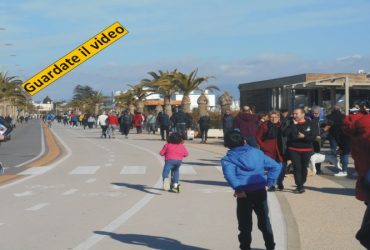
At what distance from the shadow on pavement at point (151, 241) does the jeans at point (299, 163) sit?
4.99 m

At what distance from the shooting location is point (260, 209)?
291 inches

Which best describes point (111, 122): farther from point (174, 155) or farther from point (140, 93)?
point (140, 93)

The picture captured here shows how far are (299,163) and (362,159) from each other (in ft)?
22.3

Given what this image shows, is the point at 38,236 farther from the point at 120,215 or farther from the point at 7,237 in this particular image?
the point at 120,215

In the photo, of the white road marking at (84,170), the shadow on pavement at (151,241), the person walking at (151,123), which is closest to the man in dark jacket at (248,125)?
the white road marking at (84,170)

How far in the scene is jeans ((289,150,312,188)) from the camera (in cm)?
1324

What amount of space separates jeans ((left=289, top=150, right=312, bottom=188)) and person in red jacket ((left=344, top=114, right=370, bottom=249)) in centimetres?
635

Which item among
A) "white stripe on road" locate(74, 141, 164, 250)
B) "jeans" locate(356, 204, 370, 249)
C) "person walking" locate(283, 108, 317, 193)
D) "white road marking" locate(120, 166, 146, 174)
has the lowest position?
"white stripe on road" locate(74, 141, 164, 250)

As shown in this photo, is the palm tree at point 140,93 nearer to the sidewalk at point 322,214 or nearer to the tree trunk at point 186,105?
the tree trunk at point 186,105

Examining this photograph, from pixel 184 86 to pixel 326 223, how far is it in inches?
1834

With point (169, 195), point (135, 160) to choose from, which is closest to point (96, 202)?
point (169, 195)

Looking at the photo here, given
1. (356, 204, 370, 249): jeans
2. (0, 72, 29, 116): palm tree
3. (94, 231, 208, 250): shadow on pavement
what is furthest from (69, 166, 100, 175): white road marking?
(0, 72, 29, 116): palm tree

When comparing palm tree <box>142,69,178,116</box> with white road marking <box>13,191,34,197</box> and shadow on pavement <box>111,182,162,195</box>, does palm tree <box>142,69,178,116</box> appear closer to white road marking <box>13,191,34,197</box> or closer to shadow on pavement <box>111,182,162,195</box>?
shadow on pavement <box>111,182,162,195</box>

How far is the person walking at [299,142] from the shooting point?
13.2m
